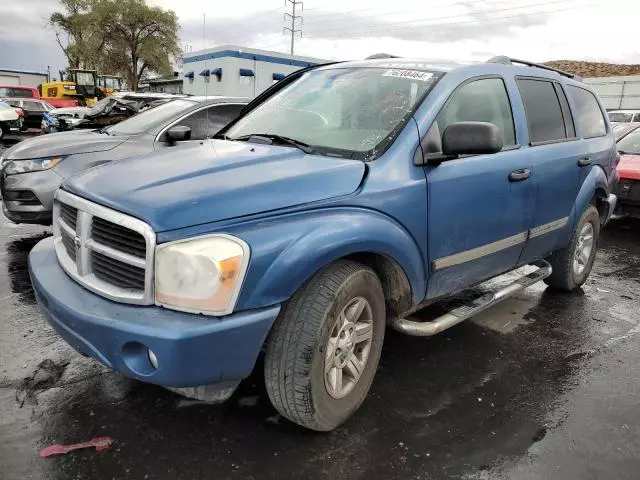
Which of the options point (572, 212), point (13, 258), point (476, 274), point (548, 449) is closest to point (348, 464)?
point (548, 449)

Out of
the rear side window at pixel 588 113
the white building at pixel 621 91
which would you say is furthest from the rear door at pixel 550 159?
the white building at pixel 621 91

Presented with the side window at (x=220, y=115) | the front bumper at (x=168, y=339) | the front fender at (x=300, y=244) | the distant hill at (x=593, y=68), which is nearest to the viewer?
the front bumper at (x=168, y=339)

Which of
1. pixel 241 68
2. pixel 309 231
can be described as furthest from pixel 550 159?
pixel 241 68

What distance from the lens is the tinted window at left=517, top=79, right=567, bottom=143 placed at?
148 inches

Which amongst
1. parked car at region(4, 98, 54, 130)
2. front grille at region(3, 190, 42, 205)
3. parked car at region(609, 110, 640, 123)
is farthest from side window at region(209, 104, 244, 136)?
parked car at region(4, 98, 54, 130)

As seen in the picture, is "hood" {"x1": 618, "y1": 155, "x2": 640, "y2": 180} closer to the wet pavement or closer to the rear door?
the rear door

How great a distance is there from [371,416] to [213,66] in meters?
36.4

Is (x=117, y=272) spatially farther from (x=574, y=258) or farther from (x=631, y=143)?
(x=631, y=143)

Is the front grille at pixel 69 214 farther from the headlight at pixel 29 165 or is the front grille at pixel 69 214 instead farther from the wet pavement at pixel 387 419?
the headlight at pixel 29 165

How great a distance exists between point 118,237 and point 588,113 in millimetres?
4212

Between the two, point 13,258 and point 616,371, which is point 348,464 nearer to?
point 616,371

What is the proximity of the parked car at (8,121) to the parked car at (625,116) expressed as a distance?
20828 mm

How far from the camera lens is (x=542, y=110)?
396 centimetres

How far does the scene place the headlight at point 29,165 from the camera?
210 inches
